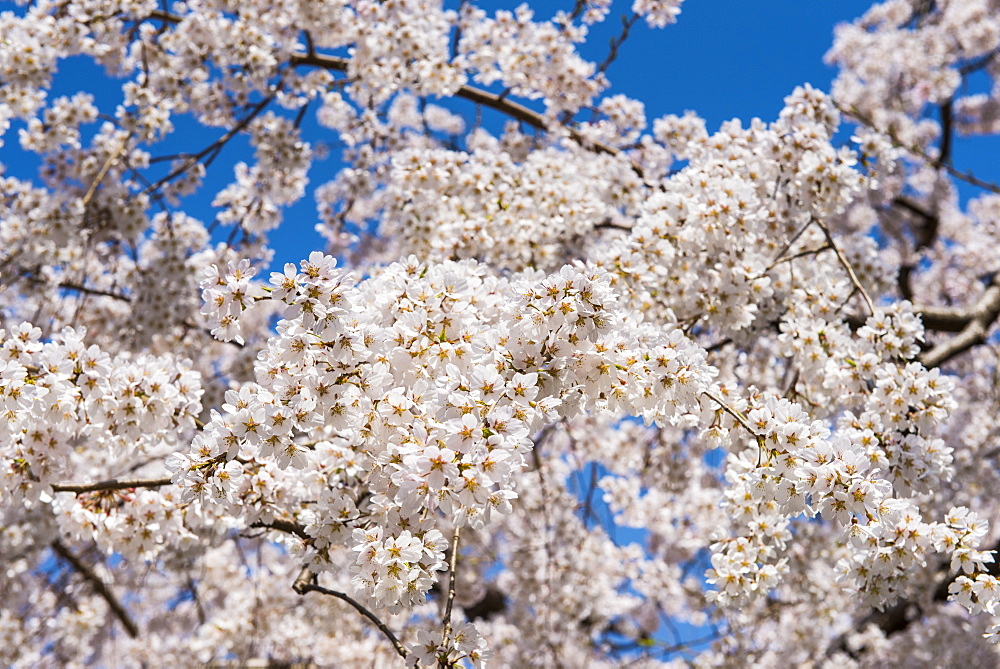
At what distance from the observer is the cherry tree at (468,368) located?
226 centimetres

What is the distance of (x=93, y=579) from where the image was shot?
6902mm

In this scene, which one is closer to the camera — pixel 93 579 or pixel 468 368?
pixel 468 368

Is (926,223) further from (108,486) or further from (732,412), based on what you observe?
(108,486)

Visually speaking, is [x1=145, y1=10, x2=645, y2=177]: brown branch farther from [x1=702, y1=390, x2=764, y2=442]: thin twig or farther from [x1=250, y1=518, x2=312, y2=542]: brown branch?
[x1=250, y1=518, x2=312, y2=542]: brown branch

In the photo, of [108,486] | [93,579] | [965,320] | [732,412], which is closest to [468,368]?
[732,412]

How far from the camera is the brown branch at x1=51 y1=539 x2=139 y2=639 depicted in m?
6.92

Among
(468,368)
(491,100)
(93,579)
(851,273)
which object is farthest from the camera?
(93,579)

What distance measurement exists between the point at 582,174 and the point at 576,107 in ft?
3.23

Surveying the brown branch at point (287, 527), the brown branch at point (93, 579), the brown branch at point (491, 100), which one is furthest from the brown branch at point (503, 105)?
the brown branch at point (93, 579)

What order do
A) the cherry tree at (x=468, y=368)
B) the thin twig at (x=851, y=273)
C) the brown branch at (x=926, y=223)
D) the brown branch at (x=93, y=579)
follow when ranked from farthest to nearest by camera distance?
the brown branch at (x=926, y=223)
the brown branch at (x=93, y=579)
the thin twig at (x=851, y=273)
the cherry tree at (x=468, y=368)

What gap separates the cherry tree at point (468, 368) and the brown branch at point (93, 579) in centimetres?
10

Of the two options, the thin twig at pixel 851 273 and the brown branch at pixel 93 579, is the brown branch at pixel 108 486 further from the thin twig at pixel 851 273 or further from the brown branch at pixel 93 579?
the brown branch at pixel 93 579

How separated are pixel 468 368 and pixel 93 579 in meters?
6.57

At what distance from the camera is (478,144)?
7918 millimetres
